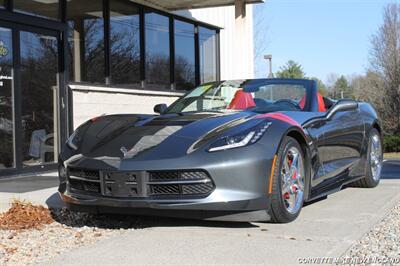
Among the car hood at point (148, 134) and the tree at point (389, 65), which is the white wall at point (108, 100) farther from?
the tree at point (389, 65)

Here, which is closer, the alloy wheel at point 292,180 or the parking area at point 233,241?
the parking area at point 233,241


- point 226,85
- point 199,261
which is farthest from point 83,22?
point 199,261

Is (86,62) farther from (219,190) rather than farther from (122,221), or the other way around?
(219,190)

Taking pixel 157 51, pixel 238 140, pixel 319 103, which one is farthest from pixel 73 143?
pixel 157 51

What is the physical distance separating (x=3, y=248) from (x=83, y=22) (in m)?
6.60

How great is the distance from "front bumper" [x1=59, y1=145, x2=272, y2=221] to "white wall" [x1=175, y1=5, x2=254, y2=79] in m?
9.63

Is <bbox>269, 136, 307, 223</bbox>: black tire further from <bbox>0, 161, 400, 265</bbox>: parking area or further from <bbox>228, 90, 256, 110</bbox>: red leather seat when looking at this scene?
<bbox>228, 90, 256, 110</bbox>: red leather seat

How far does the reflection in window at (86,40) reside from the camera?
9.79 m

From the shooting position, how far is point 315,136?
5.16 metres

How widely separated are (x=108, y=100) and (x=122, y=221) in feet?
19.0

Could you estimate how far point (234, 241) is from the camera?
412cm

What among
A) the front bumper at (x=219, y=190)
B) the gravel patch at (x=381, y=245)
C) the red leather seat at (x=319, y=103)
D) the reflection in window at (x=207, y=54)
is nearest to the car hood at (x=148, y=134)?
the front bumper at (x=219, y=190)

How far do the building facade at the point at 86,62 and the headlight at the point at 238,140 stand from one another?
484 cm

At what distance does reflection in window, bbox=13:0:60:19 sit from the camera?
8711 mm
